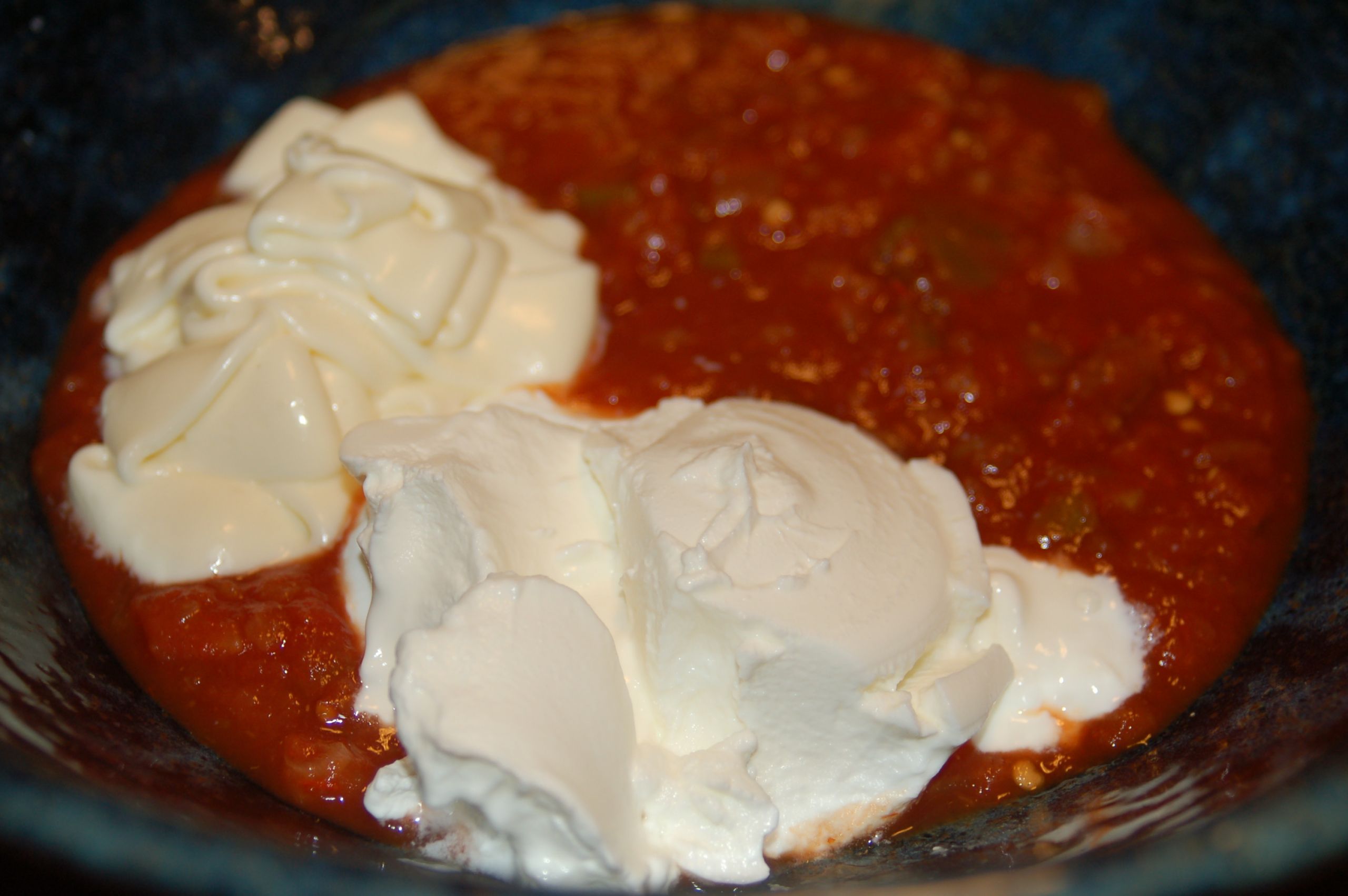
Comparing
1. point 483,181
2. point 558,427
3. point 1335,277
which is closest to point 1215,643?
point 1335,277

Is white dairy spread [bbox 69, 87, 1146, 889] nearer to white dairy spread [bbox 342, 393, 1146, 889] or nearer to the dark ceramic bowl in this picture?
white dairy spread [bbox 342, 393, 1146, 889]

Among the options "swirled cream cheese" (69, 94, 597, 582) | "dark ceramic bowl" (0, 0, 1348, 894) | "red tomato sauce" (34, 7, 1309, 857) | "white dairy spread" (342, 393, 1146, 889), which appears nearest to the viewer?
"dark ceramic bowl" (0, 0, 1348, 894)

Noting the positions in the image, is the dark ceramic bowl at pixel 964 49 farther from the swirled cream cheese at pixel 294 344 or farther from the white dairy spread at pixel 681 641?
the swirled cream cheese at pixel 294 344

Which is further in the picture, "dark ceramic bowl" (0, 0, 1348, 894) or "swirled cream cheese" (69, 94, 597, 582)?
"swirled cream cheese" (69, 94, 597, 582)

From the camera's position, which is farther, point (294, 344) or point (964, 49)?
point (964, 49)

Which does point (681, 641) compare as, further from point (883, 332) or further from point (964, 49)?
point (964, 49)

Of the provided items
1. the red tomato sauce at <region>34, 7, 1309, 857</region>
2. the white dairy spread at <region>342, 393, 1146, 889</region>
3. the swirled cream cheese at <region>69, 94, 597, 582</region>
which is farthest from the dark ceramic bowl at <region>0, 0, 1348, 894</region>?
the swirled cream cheese at <region>69, 94, 597, 582</region>

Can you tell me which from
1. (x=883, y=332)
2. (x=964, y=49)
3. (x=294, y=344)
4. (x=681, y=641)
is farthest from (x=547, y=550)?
(x=964, y=49)
